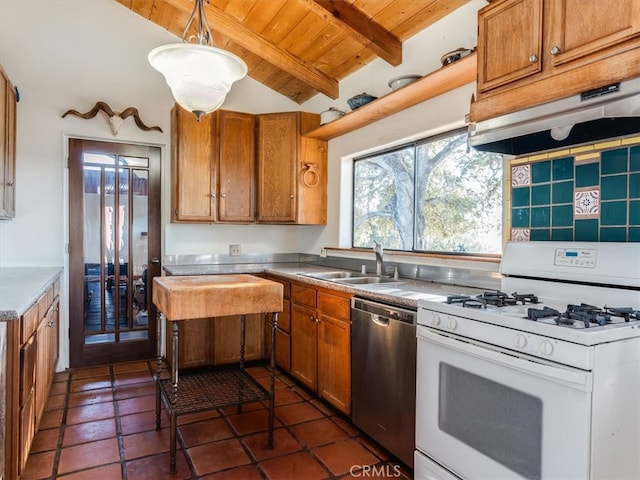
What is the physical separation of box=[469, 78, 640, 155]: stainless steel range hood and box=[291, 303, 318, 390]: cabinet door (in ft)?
5.27

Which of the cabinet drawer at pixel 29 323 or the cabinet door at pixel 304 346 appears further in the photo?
the cabinet door at pixel 304 346

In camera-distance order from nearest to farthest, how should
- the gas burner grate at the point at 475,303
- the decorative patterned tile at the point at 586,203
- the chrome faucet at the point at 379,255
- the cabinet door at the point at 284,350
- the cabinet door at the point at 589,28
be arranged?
the cabinet door at the point at 589,28 → the gas burner grate at the point at 475,303 → the decorative patterned tile at the point at 586,203 → the chrome faucet at the point at 379,255 → the cabinet door at the point at 284,350

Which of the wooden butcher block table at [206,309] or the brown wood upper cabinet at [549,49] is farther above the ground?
the brown wood upper cabinet at [549,49]

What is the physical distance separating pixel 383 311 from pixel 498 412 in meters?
0.77

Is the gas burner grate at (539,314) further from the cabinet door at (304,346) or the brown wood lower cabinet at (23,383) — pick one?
the brown wood lower cabinet at (23,383)

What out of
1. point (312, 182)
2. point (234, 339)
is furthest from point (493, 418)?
point (312, 182)

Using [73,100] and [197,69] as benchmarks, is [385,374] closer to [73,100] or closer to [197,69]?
[197,69]

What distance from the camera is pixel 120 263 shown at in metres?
3.72

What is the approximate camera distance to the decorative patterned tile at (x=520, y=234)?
6.79 feet

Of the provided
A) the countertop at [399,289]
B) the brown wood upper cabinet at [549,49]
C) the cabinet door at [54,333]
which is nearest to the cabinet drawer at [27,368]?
the cabinet door at [54,333]

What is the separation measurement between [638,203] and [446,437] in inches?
47.5

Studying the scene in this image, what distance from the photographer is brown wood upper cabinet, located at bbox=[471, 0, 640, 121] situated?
4.50 ft

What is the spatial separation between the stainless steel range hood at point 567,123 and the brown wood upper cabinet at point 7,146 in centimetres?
301

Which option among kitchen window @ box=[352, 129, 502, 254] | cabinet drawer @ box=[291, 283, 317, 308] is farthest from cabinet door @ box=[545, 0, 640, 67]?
cabinet drawer @ box=[291, 283, 317, 308]
